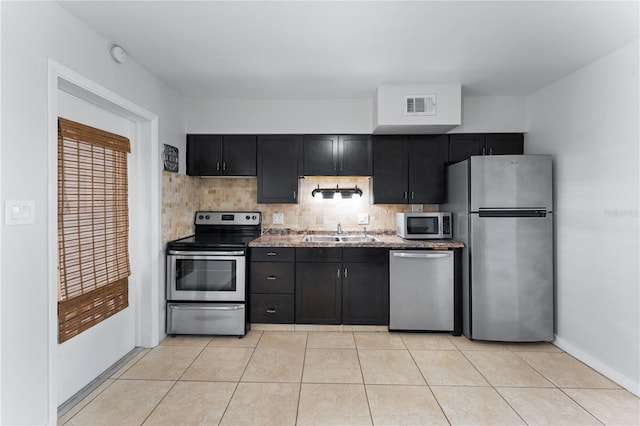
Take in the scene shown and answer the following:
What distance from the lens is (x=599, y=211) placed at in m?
2.74

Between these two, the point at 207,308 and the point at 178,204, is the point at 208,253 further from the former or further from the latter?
the point at 178,204

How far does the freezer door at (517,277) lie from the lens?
10.5ft

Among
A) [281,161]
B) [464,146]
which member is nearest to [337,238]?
[281,161]

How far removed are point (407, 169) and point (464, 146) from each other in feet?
2.12

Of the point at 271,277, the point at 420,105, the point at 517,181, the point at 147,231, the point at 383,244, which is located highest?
the point at 420,105

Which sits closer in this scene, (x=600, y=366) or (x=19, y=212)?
(x=19, y=212)

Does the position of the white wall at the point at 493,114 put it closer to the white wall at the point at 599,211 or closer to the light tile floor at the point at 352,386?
the white wall at the point at 599,211

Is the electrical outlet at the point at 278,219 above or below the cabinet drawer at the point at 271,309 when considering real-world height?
above

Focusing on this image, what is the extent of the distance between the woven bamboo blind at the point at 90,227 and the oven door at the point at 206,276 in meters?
0.47

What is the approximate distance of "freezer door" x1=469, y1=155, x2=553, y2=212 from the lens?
10.4 ft

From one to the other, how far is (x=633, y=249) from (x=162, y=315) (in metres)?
3.76

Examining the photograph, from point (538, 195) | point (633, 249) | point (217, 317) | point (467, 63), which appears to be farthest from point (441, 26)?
point (217, 317)

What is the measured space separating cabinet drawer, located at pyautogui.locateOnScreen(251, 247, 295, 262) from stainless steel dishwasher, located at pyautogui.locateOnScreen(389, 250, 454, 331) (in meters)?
0.98

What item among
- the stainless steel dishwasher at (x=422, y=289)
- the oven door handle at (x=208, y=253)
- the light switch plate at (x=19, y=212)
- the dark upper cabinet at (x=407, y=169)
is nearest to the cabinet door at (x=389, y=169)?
the dark upper cabinet at (x=407, y=169)
